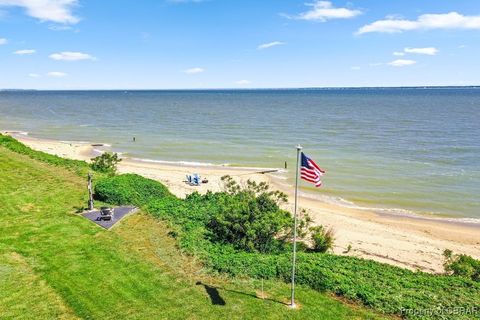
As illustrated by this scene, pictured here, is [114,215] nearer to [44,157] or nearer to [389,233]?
[389,233]

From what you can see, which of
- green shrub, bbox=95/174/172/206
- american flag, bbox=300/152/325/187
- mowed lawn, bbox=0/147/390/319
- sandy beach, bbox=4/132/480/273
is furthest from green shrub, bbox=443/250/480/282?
green shrub, bbox=95/174/172/206

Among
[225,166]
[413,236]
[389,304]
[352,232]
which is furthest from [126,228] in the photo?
[225,166]

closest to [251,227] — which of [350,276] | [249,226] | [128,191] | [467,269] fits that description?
[249,226]

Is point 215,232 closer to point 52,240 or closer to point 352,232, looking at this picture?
point 52,240

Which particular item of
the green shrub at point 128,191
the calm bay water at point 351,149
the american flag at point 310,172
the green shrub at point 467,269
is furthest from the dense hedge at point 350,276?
the calm bay water at point 351,149

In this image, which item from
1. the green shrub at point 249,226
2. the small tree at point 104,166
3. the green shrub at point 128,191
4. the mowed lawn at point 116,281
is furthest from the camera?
the small tree at point 104,166

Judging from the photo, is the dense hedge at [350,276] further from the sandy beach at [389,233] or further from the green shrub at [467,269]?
the sandy beach at [389,233]

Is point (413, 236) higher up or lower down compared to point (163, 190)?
lower down
